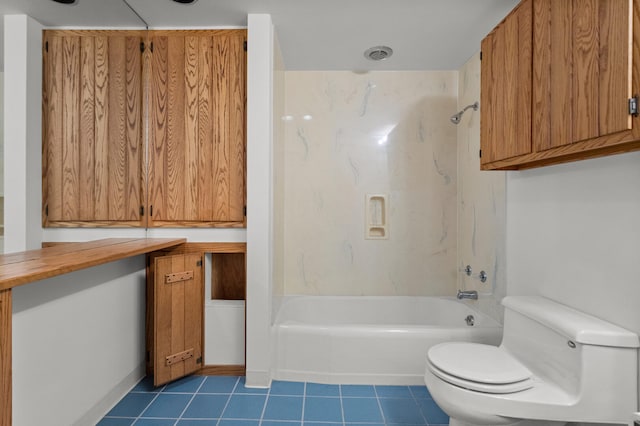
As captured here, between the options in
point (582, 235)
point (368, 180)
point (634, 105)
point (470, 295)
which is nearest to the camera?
point (634, 105)

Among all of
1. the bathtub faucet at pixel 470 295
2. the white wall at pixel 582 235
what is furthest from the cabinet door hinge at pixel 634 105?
the bathtub faucet at pixel 470 295

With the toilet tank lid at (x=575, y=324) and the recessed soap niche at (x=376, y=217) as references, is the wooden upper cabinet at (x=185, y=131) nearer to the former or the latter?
the recessed soap niche at (x=376, y=217)

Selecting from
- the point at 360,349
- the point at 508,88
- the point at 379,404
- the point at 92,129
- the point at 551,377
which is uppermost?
the point at 508,88

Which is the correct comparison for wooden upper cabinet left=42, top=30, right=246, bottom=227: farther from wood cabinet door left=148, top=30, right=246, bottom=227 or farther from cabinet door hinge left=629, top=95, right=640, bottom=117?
cabinet door hinge left=629, top=95, right=640, bottom=117

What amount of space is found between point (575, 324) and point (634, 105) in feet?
2.64

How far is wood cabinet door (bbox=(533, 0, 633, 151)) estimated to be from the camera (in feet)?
3.63

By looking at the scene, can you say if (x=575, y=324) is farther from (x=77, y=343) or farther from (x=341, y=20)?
(x=77, y=343)

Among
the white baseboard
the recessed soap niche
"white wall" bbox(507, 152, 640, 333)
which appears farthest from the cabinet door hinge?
the white baseboard

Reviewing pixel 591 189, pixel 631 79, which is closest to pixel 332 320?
pixel 591 189

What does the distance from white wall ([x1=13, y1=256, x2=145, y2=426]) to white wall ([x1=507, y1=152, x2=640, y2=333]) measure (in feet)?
7.48

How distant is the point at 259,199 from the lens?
2164 millimetres

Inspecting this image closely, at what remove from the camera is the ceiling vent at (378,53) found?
2520 mm

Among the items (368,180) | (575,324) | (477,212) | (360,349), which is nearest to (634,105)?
(575,324)

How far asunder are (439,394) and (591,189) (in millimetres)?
1064
